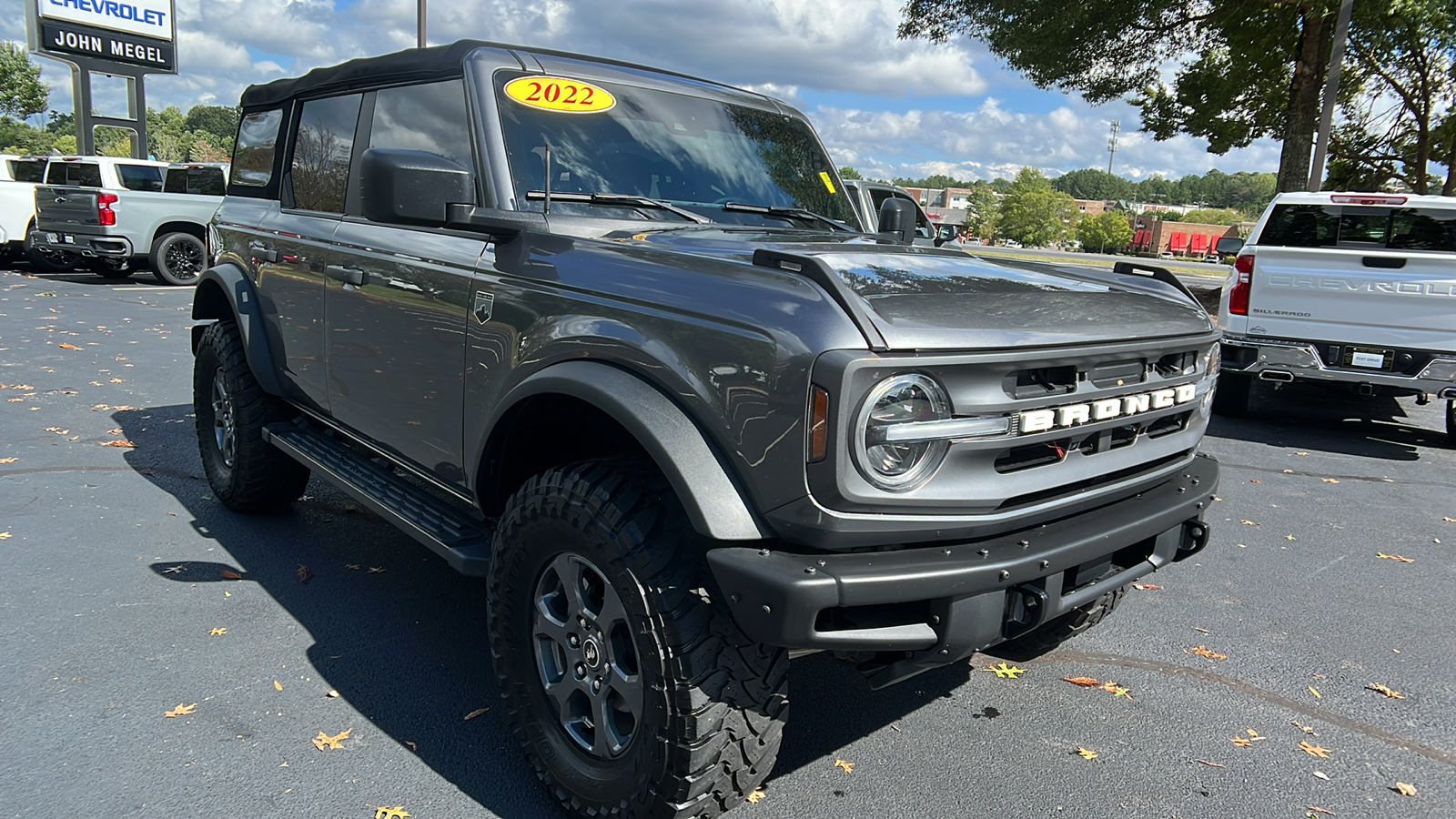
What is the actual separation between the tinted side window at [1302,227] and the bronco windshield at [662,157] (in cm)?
537

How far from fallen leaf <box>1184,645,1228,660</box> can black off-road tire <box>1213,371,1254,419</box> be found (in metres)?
4.95

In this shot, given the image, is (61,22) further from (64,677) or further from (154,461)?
(64,677)

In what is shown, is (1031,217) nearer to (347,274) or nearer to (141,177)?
(141,177)

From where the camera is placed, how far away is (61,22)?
75.3 ft

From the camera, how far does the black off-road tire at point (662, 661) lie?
2141 mm

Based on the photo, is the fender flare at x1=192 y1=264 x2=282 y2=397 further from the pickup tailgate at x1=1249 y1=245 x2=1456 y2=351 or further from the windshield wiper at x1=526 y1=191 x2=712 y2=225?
the pickup tailgate at x1=1249 y1=245 x2=1456 y2=351

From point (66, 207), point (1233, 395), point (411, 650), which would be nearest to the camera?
point (411, 650)

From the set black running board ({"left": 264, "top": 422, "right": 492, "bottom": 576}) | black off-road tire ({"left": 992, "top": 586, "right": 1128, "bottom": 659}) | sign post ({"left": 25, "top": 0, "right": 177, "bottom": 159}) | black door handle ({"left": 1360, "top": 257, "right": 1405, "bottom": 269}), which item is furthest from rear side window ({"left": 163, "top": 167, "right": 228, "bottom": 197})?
black off-road tire ({"left": 992, "top": 586, "right": 1128, "bottom": 659})

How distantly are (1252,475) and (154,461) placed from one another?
273 inches

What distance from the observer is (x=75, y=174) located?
15.2 m

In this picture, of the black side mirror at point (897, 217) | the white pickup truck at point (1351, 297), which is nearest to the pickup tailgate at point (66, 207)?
the black side mirror at point (897, 217)

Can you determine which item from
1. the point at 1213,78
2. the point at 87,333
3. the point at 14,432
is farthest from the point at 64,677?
the point at 1213,78

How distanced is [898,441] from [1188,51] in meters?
19.2

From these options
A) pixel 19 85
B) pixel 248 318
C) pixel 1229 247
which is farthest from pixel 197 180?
pixel 19 85
